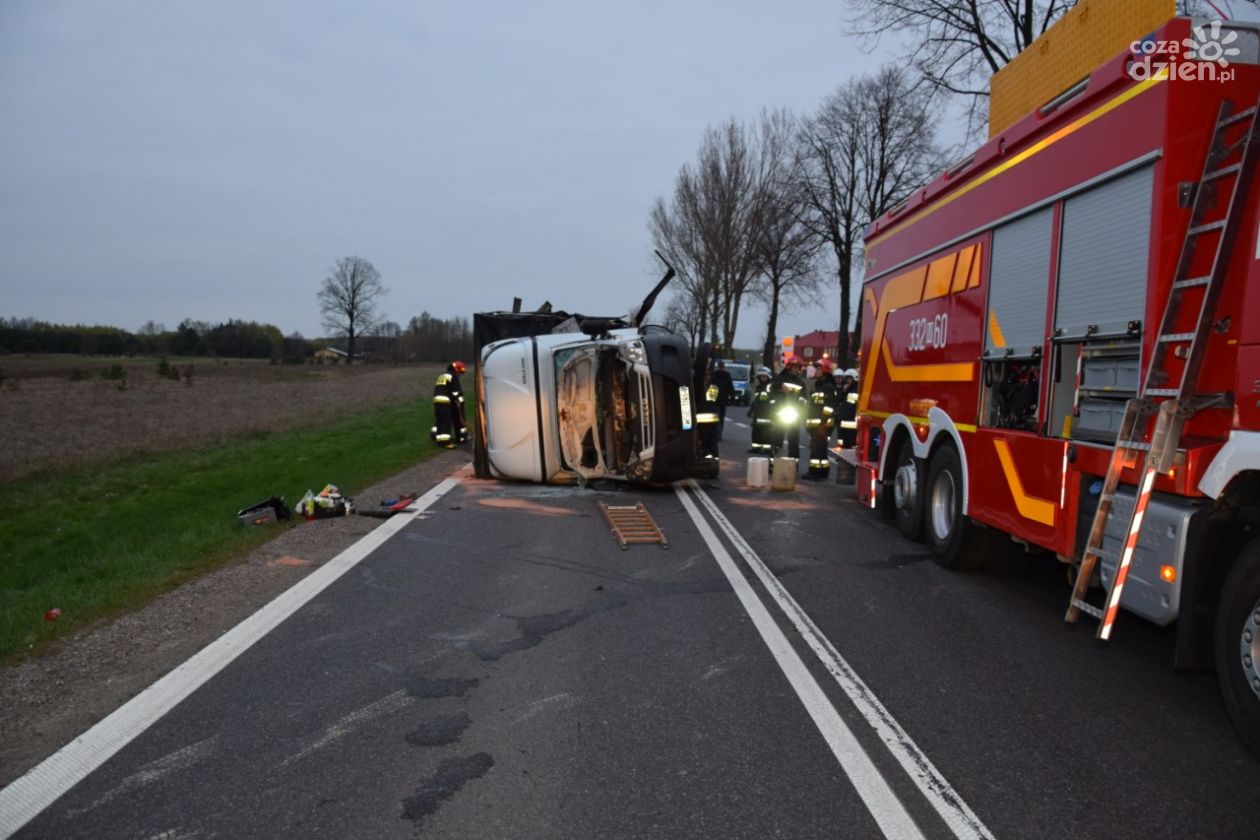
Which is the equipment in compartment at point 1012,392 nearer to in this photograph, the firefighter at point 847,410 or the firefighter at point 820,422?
the firefighter at point 847,410

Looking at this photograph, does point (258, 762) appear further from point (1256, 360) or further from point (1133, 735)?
point (1256, 360)

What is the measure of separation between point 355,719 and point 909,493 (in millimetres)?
5825

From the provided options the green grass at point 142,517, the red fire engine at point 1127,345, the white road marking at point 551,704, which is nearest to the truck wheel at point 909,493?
the red fire engine at point 1127,345

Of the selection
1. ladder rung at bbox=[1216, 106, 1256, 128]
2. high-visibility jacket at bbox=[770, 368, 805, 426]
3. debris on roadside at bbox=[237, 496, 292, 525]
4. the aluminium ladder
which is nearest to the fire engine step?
debris on roadside at bbox=[237, 496, 292, 525]

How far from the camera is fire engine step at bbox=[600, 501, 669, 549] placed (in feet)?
27.2

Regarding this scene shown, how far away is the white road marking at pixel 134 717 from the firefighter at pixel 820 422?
827 cm

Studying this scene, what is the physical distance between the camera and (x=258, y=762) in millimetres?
3529

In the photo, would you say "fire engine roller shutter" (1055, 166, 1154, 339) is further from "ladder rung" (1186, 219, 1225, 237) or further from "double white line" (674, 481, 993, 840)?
"double white line" (674, 481, 993, 840)

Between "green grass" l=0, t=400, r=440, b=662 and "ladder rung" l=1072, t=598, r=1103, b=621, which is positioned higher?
"ladder rung" l=1072, t=598, r=1103, b=621

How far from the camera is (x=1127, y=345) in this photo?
4648mm

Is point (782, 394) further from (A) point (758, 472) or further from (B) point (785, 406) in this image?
(A) point (758, 472)

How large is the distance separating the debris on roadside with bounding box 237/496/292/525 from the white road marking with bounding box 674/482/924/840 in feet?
16.7

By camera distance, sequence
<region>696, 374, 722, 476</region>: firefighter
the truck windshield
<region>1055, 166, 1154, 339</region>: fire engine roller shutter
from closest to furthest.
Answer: <region>1055, 166, 1154, 339</region>: fire engine roller shutter → the truck windshield → <region>696, 374, 722, 476</region>: firefighter

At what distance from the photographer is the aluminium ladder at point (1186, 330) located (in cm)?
393
